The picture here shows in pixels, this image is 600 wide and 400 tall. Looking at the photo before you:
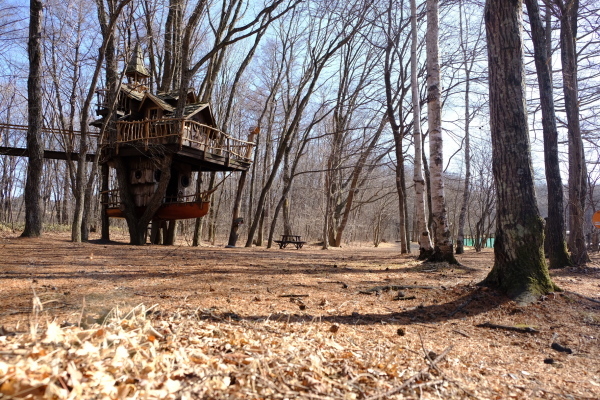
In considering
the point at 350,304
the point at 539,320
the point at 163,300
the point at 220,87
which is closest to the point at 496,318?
the point at 539,320

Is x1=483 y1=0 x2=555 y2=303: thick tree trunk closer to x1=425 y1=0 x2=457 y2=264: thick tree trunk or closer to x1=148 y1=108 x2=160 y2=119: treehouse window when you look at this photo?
x1=425 y1=0 x2=457 y2=264: thick tree trunk

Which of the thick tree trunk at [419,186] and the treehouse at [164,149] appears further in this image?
the treehouse at [164,149]

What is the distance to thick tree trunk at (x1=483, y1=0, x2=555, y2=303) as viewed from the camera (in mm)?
4906

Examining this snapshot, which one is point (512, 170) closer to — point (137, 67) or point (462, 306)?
point (462, 306)

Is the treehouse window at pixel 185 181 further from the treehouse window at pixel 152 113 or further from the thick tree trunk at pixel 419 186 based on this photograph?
the thick tree trunk at pixel 419 186

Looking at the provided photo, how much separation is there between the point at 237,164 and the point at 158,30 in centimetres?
735

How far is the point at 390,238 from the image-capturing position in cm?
6244

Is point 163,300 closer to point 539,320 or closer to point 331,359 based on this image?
point 331,359

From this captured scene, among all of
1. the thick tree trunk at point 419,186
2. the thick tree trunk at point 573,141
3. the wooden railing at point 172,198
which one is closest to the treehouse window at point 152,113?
the wooden railing at point 172,198

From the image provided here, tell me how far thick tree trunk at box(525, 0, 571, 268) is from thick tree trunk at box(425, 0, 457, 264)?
2586mm

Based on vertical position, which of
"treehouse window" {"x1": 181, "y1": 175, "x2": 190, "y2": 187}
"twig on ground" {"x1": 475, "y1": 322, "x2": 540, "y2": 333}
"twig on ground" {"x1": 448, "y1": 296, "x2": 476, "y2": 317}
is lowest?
"twig on ground" {"x1": 475, "y1": 322, "x2": 540, "y2": 333}

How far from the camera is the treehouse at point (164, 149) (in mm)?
14047

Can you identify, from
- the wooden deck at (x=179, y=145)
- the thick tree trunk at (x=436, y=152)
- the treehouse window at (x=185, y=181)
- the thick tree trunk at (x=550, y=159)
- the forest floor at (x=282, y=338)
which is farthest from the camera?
the treehouse window at (x=185, y=181)

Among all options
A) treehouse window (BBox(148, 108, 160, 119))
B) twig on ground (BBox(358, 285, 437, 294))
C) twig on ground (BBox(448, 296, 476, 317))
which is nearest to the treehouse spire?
treehouse window (BBox(148, 108, 160, 119))
